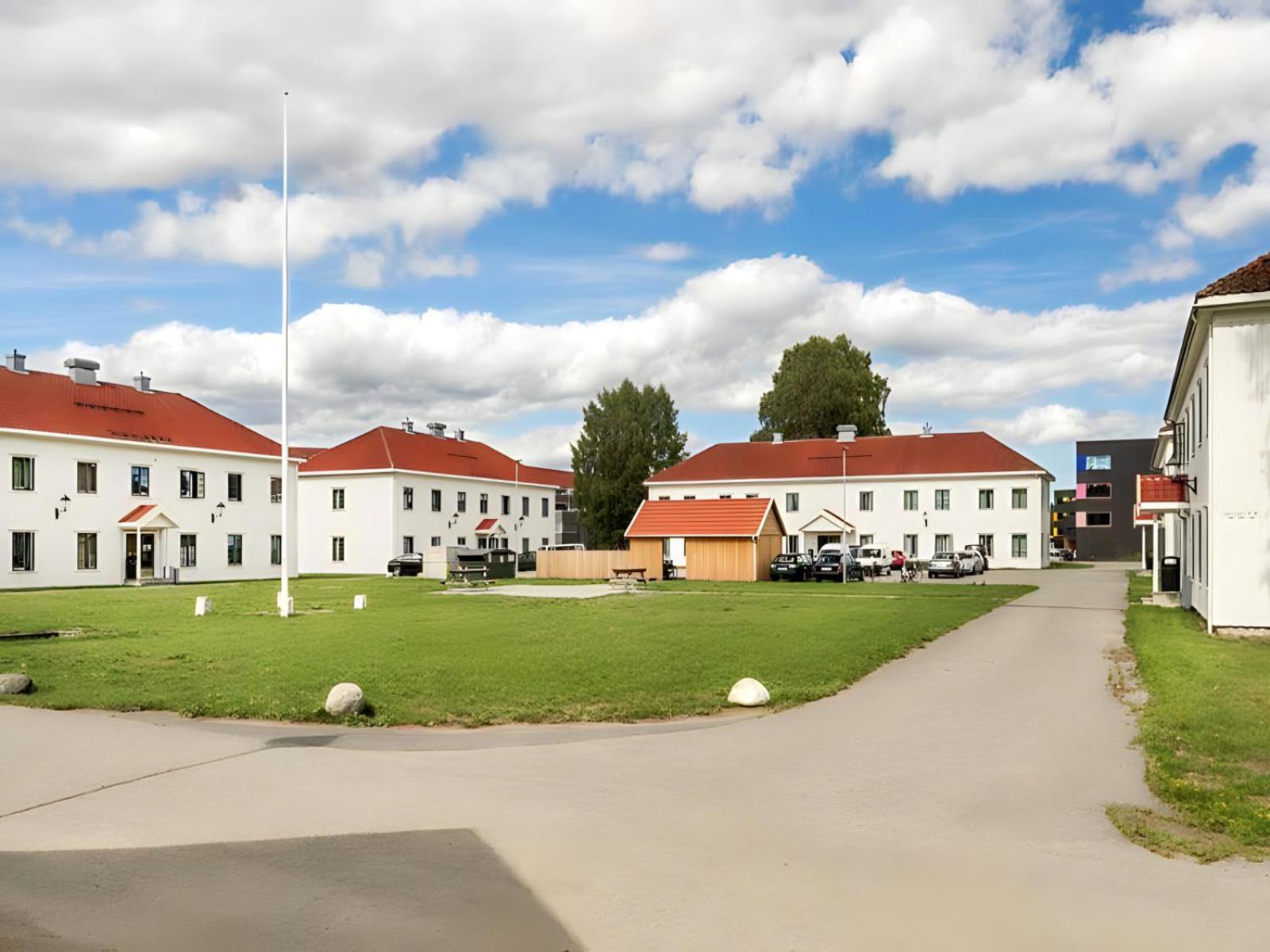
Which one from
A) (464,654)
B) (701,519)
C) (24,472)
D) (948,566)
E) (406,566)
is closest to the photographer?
(464,654)

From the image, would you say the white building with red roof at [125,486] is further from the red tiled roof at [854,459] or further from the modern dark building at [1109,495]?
the modern dark building at [1109,495]

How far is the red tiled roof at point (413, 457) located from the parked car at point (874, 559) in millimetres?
27561

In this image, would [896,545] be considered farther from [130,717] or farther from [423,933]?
[423,933]

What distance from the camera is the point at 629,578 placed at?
43.3 m

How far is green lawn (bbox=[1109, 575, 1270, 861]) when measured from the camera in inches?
274

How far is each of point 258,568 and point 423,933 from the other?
5306cm

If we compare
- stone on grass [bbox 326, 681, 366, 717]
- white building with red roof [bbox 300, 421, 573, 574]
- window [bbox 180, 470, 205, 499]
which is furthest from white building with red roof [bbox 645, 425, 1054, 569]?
stone on grass [bbox 326, 681, 366, 717]

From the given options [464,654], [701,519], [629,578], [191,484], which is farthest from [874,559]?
[464,654]

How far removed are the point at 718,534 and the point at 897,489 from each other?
908 inches

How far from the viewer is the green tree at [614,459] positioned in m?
75.6

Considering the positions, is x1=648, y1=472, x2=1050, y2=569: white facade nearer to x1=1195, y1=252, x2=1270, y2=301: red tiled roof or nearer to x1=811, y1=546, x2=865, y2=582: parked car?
x1=811, y1=546, x2=865, y2=582: parked car

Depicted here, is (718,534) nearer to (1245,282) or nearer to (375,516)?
(375,516)

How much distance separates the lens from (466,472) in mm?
71562

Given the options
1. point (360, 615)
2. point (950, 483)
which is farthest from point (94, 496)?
point (950, 483)
